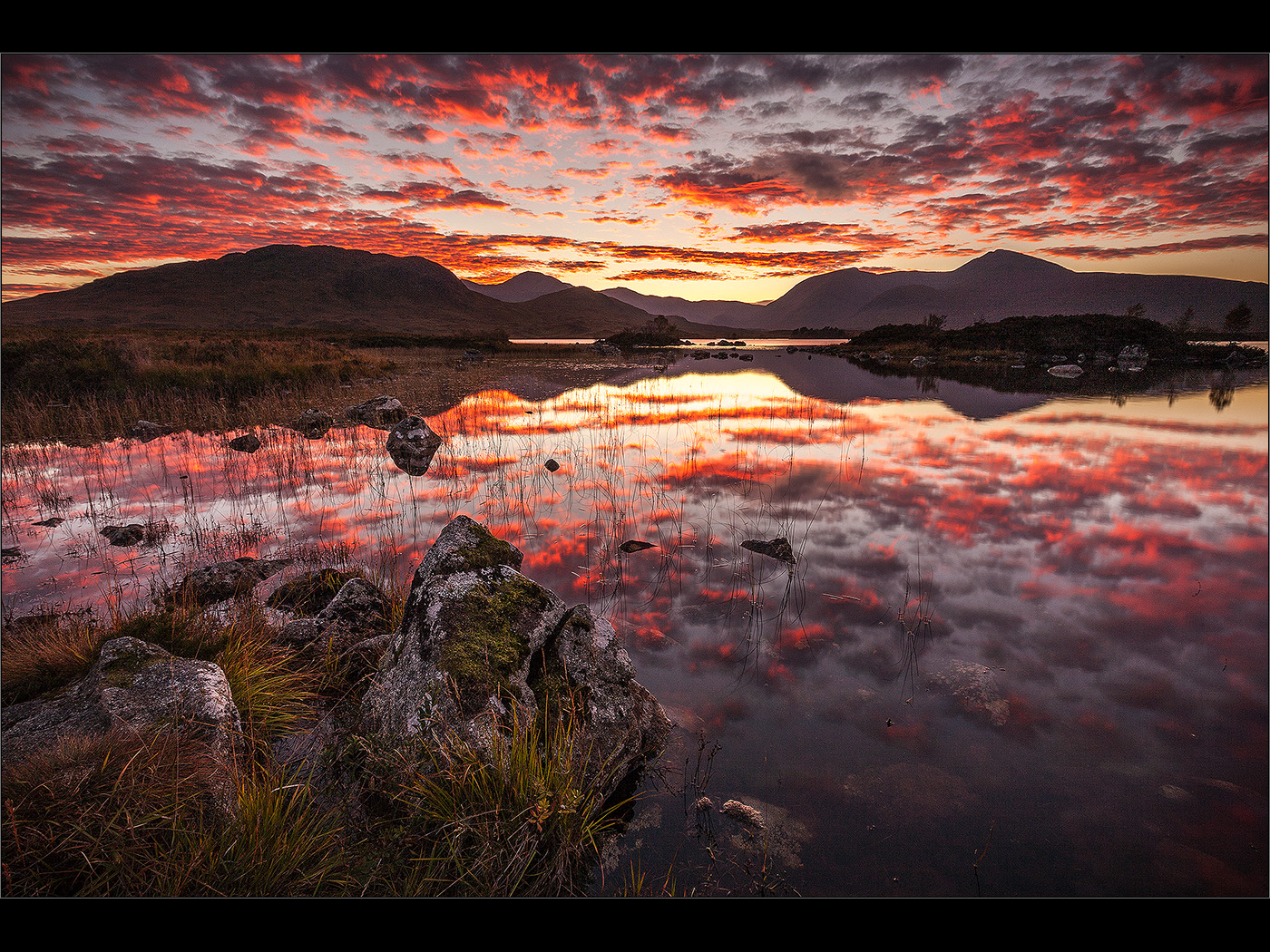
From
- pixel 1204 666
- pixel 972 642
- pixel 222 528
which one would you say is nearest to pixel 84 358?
pixel 222 528

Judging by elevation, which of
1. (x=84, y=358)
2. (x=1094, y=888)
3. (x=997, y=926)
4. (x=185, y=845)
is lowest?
(x=1094, y=888)

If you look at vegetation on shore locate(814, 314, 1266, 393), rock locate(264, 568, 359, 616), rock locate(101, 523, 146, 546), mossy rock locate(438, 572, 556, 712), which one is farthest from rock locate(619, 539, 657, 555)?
vegetation on shore locate(814, 314, 1266, 393)

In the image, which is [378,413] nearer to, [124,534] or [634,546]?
[124,534]

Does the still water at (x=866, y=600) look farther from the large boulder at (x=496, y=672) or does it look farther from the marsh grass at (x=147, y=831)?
the marsh grass at (x=147, y=831)

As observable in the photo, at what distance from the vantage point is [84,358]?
23266 mm

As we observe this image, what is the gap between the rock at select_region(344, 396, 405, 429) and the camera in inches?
786

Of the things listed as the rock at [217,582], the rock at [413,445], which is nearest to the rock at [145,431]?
the rock at [413,445]

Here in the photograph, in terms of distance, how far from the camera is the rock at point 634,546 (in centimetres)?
887

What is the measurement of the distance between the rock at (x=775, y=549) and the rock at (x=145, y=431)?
1940cm

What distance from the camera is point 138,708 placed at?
3.49m

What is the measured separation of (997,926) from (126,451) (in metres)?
20.8

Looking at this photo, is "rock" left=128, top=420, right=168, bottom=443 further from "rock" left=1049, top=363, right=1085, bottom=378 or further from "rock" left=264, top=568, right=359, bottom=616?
"rock" left=1049, top=363, right=1085, bottom=378

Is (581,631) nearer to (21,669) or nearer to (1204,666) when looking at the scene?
(21,669)

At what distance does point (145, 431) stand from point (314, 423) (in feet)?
15.7
